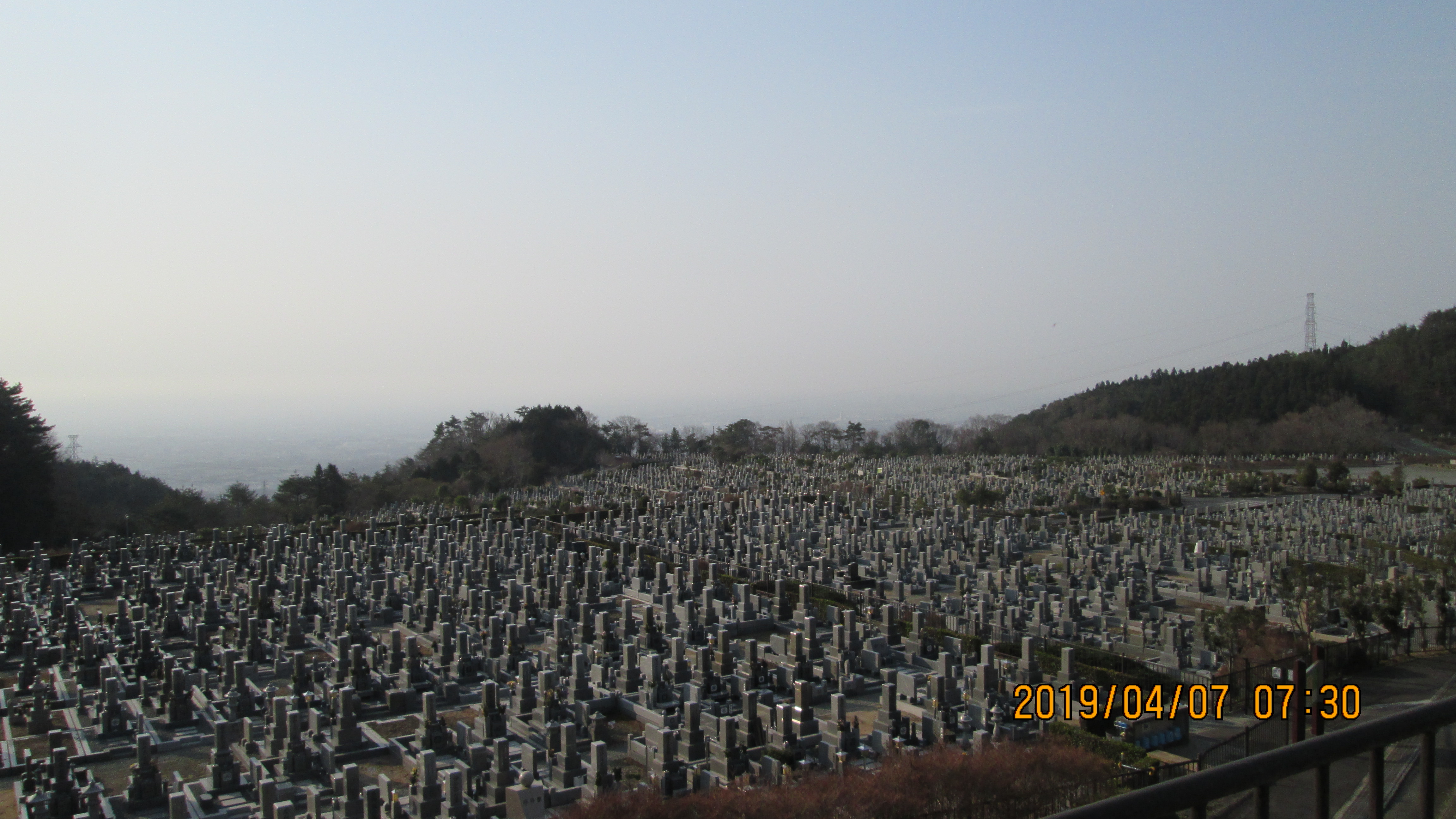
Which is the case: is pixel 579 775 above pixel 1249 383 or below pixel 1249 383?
below

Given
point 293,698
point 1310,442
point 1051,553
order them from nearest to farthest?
1. point 293,698
2. point 1051,553
3. point 1310,442

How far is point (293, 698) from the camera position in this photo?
1328 cm

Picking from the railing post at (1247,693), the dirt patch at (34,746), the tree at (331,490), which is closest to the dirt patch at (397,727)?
the dirt patch at (34,746)

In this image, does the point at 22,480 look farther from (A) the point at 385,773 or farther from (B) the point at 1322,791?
(B) the point at 1322,791

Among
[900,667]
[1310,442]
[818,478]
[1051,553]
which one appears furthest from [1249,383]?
[900,667]

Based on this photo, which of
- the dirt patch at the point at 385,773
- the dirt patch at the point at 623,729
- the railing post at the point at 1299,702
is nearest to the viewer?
the railing post at the point at 1299,702

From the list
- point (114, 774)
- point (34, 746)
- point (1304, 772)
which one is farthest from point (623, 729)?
point (1304, 772)

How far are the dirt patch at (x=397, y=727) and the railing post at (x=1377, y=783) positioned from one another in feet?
43.5

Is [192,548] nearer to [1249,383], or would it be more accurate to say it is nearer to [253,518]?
[253,518]

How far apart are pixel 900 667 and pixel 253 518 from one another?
3125 cm

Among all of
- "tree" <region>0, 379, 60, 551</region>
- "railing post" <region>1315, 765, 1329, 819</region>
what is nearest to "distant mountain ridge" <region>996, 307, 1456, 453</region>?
"tree" <region>0, 379, 60, 551</region>

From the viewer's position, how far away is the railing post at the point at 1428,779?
2271 millimetres

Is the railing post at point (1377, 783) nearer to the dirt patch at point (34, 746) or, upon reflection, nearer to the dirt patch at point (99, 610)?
the dirt patch at point (34, 746)
